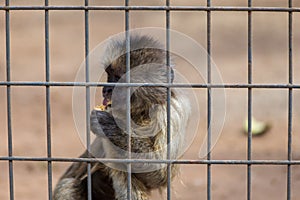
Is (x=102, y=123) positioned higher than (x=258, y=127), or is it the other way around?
(x=102, y=123)

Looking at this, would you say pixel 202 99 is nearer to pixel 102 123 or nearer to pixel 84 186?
pixel 84 186

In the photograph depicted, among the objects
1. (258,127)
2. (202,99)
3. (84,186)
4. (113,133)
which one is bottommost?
(84,186)

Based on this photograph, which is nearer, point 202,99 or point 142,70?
point 142,70

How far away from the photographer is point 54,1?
13.4 meters

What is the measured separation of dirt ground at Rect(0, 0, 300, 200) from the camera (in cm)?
736

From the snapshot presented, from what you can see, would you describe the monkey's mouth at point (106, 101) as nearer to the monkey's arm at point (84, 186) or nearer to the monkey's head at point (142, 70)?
the monkey's head at point (142, 70)

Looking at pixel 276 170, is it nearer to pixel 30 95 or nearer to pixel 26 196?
pixel 26 196

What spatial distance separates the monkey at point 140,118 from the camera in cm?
457

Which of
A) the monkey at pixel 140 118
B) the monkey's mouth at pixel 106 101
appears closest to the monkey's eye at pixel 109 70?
the monkey at pixel 140 118

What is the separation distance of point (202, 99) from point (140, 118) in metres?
4.80

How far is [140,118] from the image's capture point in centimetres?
469

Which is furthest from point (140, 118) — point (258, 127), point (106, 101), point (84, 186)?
point (258, 127)

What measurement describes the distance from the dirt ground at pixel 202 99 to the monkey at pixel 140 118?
32cm

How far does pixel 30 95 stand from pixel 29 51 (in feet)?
6.20
